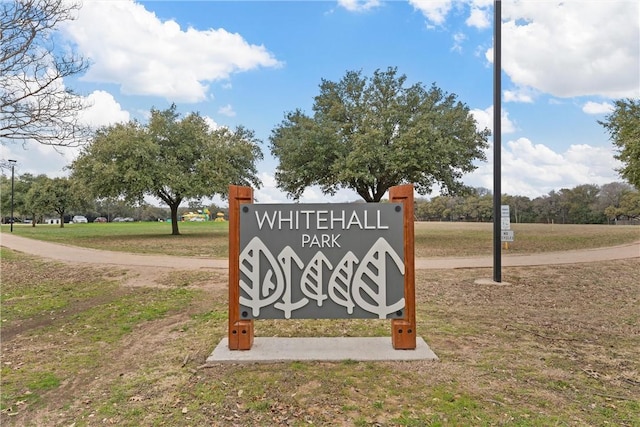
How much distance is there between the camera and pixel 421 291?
24.4 ft

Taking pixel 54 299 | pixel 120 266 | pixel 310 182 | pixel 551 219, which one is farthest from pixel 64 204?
pixel 551 219

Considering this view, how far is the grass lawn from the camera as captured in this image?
288 cm

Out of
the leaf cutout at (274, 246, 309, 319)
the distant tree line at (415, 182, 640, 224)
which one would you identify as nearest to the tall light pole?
the leaf cutout at (274, 246, 309, 319)

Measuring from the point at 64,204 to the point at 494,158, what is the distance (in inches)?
2003

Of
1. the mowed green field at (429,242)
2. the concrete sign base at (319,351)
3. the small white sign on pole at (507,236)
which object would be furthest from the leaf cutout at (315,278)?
the mowed green field at (429,242)

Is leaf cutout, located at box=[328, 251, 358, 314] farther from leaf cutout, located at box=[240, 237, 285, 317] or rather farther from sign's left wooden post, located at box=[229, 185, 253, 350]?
sign's left wooden post, located at box=[229, 185, 253, 350]

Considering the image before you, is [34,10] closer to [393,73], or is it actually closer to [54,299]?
[54,299]

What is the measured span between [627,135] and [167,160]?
74.1 ft

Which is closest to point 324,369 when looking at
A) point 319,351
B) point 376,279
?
point 319,351

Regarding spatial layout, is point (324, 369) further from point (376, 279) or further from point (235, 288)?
point (235, 288)

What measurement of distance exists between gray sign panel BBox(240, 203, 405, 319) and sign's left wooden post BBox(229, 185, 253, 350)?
0.06 meters

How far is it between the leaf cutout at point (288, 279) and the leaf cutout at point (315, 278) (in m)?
0.09

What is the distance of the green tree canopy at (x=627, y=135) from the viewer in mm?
15083

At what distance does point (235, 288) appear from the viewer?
4168mm
